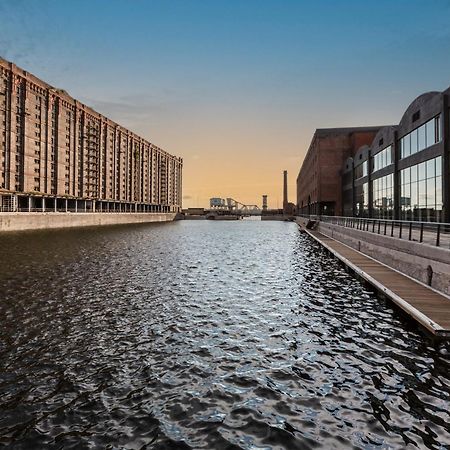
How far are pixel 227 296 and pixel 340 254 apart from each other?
15491 mm

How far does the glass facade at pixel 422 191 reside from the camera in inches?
1281

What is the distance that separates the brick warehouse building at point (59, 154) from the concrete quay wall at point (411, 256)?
67579mm

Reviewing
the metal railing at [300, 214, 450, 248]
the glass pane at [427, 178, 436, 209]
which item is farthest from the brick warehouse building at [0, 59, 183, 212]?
the glass pane at [427, 178, 436, 209]

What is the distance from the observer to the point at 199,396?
727 cm

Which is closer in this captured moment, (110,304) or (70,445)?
(70,445)

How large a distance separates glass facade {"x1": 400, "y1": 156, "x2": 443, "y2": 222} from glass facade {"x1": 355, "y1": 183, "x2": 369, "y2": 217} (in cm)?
1760

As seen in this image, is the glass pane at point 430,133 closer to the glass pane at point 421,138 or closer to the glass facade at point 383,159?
the glass pane at point 421,138

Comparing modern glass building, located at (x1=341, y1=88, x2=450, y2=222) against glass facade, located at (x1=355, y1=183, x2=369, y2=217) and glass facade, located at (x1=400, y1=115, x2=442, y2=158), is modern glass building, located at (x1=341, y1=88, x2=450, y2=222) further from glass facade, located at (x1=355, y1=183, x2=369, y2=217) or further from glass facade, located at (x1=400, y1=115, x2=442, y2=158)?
glass facade, located at (x1=355, y1=183, x2=369, y2=217)

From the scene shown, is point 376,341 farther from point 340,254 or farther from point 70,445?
point 340,254

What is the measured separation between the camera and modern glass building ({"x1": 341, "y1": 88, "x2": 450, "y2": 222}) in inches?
1236

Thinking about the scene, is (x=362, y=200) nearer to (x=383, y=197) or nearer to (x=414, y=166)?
(x=383, y=197)

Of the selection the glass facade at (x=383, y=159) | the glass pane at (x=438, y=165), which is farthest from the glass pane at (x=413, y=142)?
the glass facade at (x=383, y=159)

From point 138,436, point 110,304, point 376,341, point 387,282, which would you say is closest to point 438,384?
point 376,341

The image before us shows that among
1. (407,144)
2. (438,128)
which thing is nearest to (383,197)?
(407,144)
